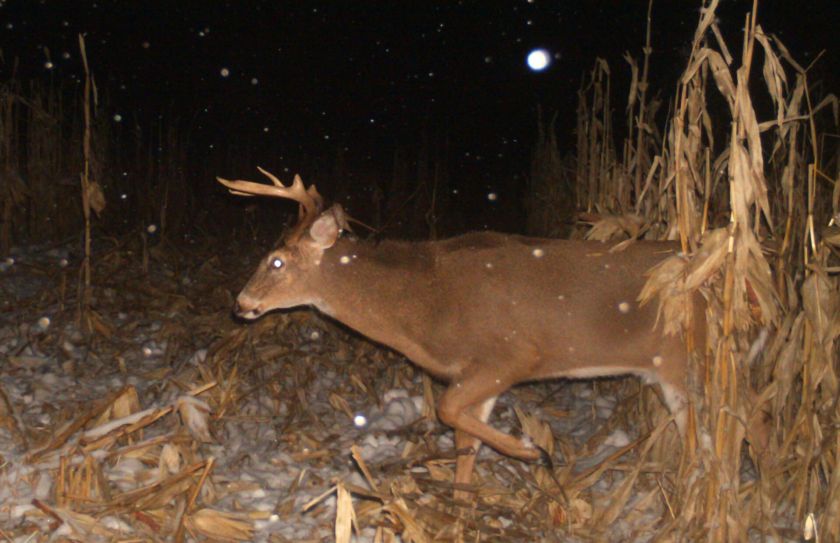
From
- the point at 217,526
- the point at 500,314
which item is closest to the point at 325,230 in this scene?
the point at 500,314

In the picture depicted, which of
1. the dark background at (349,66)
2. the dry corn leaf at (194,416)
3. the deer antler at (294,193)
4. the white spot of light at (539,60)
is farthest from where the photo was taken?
the white spot of light at (539,60)

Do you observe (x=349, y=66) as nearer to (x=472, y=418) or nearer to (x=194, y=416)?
(x=194, y=416)

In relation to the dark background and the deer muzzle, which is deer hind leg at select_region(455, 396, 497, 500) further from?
the dark background

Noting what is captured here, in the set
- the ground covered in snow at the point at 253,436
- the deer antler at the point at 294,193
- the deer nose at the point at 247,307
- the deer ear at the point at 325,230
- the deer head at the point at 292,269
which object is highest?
the deer antler at the point at 294,193

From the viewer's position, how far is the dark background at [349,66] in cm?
1995

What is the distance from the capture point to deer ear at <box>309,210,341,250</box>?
17.4 ft

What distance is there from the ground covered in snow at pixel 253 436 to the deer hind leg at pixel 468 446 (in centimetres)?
13

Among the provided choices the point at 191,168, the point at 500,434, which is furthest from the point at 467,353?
the point at 191,168

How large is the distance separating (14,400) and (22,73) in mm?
16020

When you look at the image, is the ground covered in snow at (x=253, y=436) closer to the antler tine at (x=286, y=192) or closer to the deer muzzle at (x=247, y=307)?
the deer muzzle at (x=247, y=307)

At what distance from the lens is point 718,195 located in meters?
6.10

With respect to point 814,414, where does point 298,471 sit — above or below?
below

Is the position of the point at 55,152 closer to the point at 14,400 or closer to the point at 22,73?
the point at 14,400

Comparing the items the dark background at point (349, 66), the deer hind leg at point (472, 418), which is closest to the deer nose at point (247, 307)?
the deer hind leg at point (472, 418)
